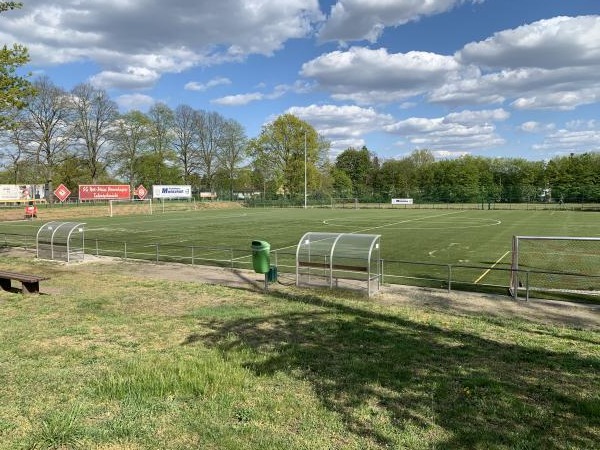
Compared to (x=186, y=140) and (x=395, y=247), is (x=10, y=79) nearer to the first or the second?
(x=395, y=247)

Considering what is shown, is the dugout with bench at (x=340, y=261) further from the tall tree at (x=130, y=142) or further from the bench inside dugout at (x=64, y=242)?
the tall tree at (x=130, y=142)

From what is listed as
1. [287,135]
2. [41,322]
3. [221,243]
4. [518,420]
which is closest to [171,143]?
[287,135]

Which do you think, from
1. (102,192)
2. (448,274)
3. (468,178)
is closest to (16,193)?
(102,192)

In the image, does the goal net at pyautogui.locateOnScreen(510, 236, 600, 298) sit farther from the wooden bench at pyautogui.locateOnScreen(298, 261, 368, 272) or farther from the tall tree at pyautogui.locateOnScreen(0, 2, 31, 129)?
the tall tree at pyautogui.locateOnScreen(0, 2, 31, 129)

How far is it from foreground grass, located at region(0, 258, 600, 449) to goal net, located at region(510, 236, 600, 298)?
2.94 metres

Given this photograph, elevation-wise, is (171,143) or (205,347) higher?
(171,143)

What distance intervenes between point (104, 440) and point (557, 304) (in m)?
9.82

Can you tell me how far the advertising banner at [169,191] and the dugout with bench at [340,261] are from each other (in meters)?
54.4

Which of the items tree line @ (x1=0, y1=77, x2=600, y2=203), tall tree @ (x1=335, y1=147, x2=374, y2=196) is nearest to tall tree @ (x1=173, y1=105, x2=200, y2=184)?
tree line @ (x1=0, y1=77, x2=600, y2=203)

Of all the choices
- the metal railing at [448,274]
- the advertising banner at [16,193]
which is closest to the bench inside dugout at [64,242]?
the metal railing at [448,274]

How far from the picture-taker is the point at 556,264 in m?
16.5

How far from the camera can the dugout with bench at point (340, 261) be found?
464 inches

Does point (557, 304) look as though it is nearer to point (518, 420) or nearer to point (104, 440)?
point (518, 420)

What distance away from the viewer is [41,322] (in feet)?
29.1
